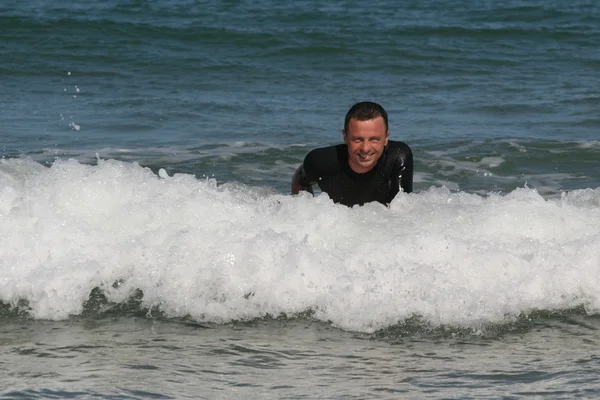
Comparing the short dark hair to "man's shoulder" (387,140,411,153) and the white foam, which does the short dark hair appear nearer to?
"man's shoulder" (387,140,411,153)

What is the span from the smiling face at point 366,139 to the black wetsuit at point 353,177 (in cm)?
18

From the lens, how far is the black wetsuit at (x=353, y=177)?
6.55 meters

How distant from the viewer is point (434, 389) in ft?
14.6

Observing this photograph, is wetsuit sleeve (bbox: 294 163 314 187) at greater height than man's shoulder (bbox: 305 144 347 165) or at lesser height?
lesser

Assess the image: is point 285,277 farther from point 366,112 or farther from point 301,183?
point 301,183

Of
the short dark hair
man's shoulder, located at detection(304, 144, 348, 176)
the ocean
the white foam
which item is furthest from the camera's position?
man's shoulder, located at detection(304, 144, 348, 176)

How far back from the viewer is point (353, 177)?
21.7ft

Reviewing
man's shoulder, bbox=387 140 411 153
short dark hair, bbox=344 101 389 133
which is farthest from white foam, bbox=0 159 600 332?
short dark hair, bbox=344 101 389 133

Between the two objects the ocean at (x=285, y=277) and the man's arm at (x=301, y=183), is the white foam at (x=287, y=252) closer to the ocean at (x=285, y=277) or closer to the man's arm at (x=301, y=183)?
the ocean at (x=285, y=277)

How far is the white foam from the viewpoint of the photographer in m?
5.47

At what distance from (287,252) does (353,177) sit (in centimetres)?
109

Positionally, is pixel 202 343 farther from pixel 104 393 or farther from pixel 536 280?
pixel 536 280

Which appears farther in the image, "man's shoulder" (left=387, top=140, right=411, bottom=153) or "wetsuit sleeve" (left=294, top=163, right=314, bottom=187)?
"wetsuit sleeve" (left=294, top=163, right=314, bottom=187)

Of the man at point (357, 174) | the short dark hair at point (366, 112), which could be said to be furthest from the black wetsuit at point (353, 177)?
the short dark hair at point (366, 112)
